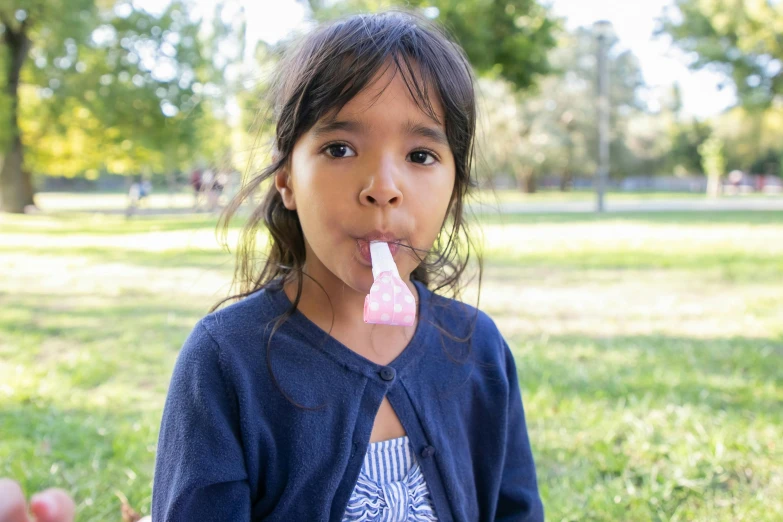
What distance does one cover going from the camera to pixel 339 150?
1243mm

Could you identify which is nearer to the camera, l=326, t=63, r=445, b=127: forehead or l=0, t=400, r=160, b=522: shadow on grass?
l=326, t=63, r=445, b=127: forehead

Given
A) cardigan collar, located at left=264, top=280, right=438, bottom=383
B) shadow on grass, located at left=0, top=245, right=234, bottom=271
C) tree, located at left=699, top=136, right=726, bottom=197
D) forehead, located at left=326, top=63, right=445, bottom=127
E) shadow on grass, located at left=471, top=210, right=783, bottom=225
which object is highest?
tree, located at left=699, top=136, right=726, bottom=197

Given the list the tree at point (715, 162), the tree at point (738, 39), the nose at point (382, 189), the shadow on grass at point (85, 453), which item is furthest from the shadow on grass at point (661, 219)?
the tree at point (715, 162)

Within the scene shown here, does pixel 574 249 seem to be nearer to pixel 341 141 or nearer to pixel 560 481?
pixel 560 481

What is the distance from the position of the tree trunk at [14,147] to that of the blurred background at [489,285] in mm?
58

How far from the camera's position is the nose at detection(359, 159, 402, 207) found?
1.19m

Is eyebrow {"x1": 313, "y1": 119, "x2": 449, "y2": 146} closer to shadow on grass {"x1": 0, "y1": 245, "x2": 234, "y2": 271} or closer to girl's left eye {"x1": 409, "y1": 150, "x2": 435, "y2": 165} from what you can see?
girl's left eye {"x1": 409, "y1": 150, "x2": 435, "y2": 165}

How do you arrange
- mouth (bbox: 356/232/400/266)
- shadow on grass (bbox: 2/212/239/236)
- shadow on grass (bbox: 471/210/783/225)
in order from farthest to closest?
1. shadow on grass (bbox: 471/210/783/225)
2. shadow on grass (bbox: 2/212/239/236)
3. mouth (bbox: 356/232/400/266)

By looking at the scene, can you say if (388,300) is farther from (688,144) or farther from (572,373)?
(688,144)

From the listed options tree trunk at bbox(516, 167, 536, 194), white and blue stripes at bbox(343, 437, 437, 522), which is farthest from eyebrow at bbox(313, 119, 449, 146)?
tree trunk at bbox(516, 167, 536, 194)

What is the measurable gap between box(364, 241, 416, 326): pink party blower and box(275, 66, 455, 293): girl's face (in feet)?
0.27

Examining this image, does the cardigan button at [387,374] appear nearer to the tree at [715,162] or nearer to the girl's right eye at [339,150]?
the girl's right eye at [339,150]

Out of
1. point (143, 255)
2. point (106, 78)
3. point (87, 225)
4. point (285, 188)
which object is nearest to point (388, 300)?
point (285, 188)

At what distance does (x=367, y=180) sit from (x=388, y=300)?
22 centimetres
